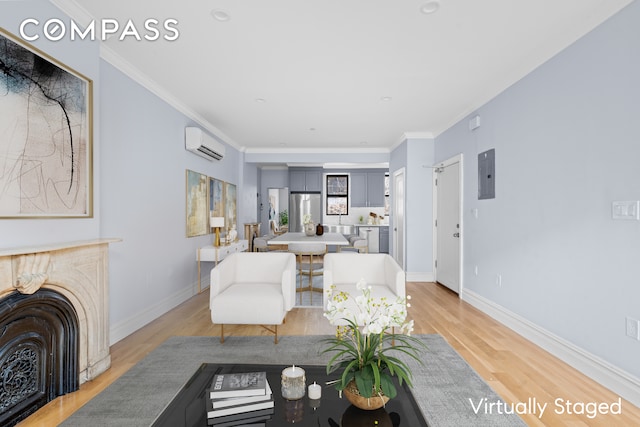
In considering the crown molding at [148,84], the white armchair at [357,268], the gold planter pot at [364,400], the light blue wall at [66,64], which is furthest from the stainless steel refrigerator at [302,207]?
the gold planter pot at [364,400]

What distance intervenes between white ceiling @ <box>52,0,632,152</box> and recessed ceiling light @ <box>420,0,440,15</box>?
0.03 metres

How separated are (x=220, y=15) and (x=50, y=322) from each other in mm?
2321

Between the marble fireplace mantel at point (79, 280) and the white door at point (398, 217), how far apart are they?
477 centimetres

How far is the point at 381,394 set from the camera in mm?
1408

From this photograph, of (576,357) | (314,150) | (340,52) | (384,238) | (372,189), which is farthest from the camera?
(372,189)

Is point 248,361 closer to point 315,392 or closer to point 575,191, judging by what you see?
point 315,392

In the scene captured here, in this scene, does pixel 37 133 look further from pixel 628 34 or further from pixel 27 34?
pixel 628 34

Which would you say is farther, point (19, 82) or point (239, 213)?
point (239, 213)

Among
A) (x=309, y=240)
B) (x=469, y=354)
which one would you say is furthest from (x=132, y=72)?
(x=469, y=354)

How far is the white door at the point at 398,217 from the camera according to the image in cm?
632

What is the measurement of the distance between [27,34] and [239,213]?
4.99m

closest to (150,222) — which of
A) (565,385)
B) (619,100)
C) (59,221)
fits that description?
(59,221)

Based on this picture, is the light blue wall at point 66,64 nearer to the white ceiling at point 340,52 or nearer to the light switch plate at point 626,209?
the white ceiling at point 340,52

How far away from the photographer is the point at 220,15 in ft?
7.76
